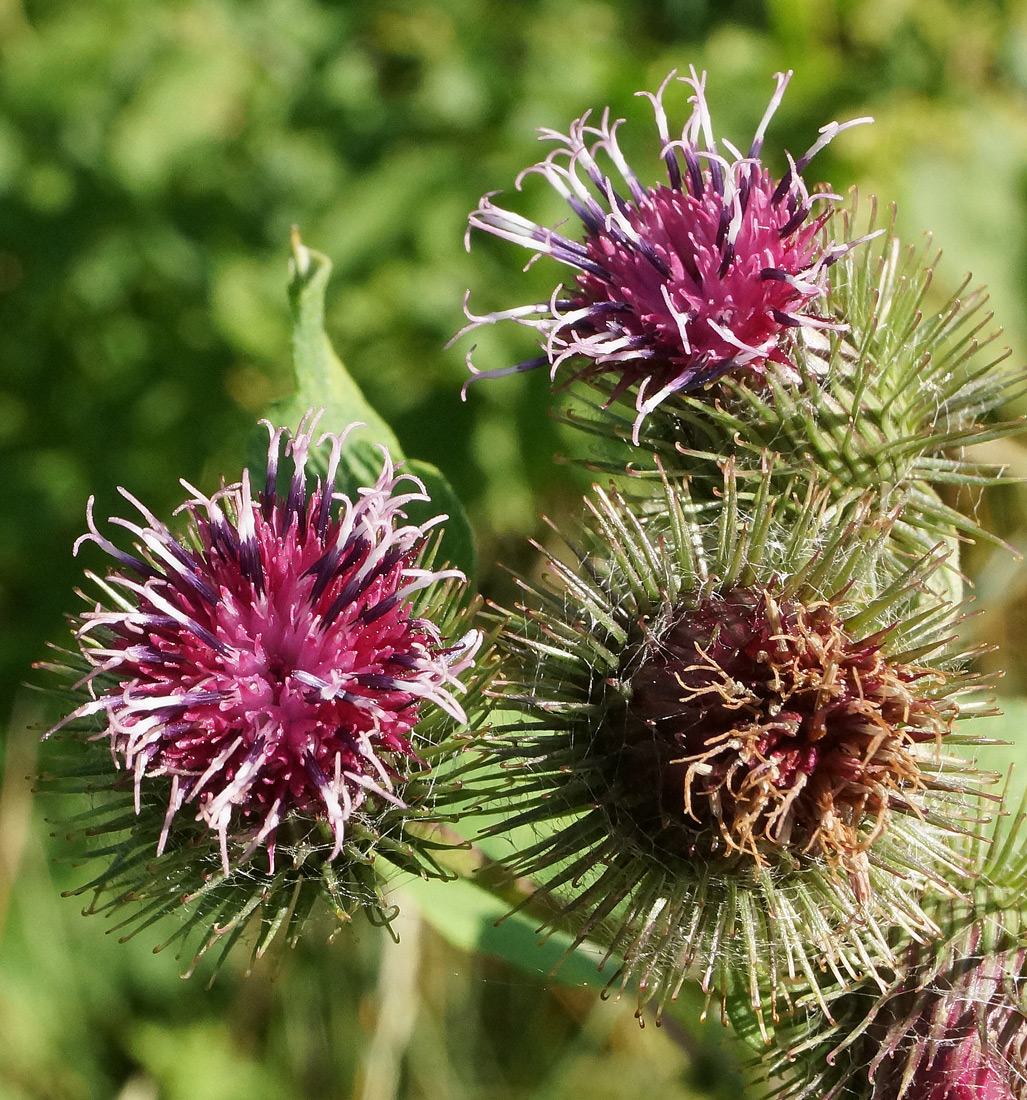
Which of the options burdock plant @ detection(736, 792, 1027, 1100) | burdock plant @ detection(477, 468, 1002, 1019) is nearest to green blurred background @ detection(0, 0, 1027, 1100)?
burdock plant @ detection(736, 792, 1027, 1100)

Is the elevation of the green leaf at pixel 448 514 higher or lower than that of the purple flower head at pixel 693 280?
lower

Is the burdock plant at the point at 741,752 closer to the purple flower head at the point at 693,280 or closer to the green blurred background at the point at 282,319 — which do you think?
the purple flower head at the point at 693,280

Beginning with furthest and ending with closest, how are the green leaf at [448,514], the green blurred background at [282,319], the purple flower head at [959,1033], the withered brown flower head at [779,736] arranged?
the green blurred background at [282,319], the green leaf at [448,514], the purple flower head at [959,1033], the withered brown flower head at [779,736]

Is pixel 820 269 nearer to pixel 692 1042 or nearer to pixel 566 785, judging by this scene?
pixel 566 785

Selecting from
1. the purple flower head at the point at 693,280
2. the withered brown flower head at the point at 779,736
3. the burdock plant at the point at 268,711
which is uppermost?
the purple flower head at the point at 693,280

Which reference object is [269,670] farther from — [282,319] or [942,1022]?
→ [282,319]

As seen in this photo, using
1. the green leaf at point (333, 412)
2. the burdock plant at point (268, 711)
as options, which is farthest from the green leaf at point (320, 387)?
the burdock plant at point (268, 711)
